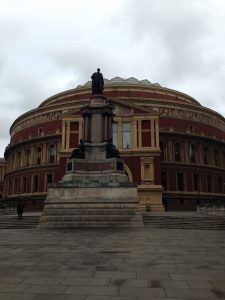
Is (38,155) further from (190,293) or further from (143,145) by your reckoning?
(190,293)

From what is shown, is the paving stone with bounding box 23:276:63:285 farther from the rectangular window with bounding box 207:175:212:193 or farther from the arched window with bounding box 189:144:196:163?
the rectangular window with bounding box 207:175:212:193

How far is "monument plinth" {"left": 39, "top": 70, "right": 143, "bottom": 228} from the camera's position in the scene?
20.5 meters

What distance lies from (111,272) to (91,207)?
1463cm

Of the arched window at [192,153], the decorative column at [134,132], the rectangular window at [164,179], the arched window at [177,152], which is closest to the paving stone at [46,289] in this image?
the decorative column at [134,132]

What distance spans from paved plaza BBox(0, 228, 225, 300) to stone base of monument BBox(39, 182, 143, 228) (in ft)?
29.1

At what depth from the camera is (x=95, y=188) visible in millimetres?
22734

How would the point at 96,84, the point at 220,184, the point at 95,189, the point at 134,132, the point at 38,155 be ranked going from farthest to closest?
the point at 38,155
the point at 220,184
the point at 134,132
the point at 96,84
the point at 95,189

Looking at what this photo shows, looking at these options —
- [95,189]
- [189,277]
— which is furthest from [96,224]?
[189,277]

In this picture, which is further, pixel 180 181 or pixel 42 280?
pixel 180 181

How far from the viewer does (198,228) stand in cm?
2031

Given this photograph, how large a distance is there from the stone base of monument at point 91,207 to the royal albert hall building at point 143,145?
756 inches

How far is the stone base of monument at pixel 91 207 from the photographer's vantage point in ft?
66.2

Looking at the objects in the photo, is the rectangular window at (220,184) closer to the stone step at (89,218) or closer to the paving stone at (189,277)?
the stone step at (89,218)

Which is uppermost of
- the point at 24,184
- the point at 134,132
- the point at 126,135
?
the point at 134,132
